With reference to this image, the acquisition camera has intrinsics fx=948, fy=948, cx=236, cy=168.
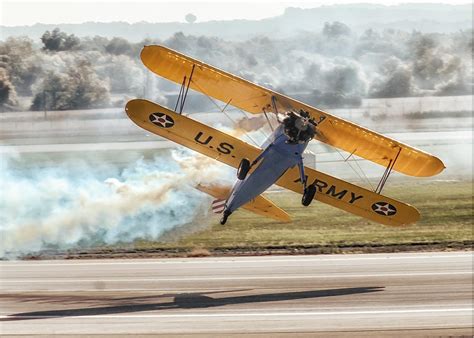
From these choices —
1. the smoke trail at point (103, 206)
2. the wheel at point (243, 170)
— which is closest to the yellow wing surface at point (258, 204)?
the smoke trail at point (103, 206)

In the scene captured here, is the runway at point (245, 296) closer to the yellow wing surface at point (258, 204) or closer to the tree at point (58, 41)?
the yellow wing surface at point (258, 204)

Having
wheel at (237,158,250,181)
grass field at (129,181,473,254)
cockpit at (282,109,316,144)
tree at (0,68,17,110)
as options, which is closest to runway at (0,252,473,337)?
grass field at (129,181,473,254)

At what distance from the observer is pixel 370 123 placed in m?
55.5

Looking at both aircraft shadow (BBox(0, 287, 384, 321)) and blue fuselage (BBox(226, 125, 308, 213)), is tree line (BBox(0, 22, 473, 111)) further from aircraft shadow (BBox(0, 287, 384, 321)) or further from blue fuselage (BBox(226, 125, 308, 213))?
blue fuselage (BBox(226, 125, 308, 213))

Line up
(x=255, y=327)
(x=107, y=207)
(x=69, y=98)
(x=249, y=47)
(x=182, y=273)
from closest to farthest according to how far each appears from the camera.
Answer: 1. (x=255, y=327)
2. (x=182, y=273)
3. (x=107, y=207)
4. (x=69, y=98)
5. (x=249, y=47)

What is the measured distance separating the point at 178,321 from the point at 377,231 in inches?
696

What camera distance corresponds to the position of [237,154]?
30.2 metres

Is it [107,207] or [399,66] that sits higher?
[399,66]

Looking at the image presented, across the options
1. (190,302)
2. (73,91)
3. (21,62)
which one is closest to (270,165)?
(190,302)

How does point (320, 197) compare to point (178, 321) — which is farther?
point (320, 197)

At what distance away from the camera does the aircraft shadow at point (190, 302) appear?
28797 mm

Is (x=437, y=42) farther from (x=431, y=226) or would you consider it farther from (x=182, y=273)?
(x=182, y=273)

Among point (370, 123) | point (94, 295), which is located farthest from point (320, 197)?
point (370, 123)

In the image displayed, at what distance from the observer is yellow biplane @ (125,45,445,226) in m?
28.4
